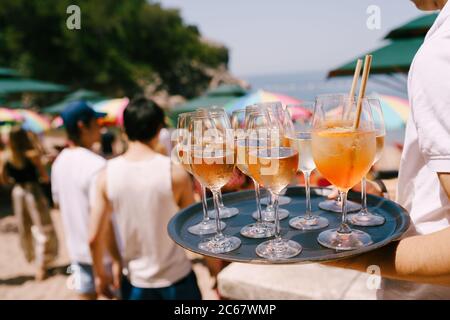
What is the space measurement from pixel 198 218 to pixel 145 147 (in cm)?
109

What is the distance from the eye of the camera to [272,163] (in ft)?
4.56

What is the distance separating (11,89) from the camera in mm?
12414

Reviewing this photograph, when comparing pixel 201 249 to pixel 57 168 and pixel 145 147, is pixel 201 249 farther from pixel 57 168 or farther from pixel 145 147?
pixel 57 168

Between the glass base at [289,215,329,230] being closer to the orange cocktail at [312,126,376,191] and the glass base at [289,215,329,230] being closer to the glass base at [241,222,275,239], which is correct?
the glass base at [241,222,275,239]

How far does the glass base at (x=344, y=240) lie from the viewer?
4.28 feet

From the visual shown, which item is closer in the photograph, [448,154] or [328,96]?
[448,154]

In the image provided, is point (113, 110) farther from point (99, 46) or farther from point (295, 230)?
point (99, 46)

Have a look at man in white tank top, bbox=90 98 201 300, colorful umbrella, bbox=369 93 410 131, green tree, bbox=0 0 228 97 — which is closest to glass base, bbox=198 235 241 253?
man in white tank top, bbox=90 98 201 300

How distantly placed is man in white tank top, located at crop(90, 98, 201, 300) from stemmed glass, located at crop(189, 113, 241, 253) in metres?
1.11

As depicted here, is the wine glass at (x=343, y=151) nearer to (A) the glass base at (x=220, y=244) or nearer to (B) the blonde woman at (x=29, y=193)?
(A) the glass base at (x=220, y=244)

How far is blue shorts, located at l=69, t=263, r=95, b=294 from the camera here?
3.42m

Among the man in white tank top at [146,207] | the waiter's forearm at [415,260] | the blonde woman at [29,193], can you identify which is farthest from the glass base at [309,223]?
the blonde woman at [29,193]

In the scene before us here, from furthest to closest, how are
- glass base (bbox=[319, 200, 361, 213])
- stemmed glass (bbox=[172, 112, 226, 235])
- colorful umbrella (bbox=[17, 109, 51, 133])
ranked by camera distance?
colorful umbrella (bbox=[17, 109, 51, 133]) < glass base (bbox=[319, 200, 361, 213]) < stemmed glass (bbox=[172, 112, 226, 235])
